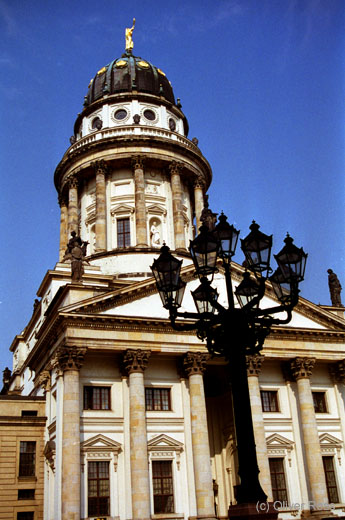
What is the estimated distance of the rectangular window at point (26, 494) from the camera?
33103 millimetres

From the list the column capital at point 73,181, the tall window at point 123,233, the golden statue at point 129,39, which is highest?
the golden statue at point 129,39

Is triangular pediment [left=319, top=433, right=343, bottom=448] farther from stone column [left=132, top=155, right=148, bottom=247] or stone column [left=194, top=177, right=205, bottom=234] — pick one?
stone column [left=194, top=177, right=205, bottom=234]

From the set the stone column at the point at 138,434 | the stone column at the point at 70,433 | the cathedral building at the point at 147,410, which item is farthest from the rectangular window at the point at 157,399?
the stone column at the point at 70,433

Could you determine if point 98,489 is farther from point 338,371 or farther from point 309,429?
point 338,371

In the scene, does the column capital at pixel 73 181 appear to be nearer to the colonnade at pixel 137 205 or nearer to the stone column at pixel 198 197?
the colonnade at pixel 137 205

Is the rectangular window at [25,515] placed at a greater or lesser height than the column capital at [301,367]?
lesser

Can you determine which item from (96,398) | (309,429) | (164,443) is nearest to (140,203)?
(96,398)

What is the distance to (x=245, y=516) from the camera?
395 inches

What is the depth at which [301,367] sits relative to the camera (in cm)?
3469

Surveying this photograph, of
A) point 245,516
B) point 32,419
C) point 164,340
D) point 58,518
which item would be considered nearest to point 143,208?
point 164,340

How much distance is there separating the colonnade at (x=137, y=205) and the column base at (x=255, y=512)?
1279 inches

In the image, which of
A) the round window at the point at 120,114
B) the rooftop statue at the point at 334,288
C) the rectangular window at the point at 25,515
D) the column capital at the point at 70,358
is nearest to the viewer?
the column capital at the point at 70,358

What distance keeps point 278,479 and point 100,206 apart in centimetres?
2286

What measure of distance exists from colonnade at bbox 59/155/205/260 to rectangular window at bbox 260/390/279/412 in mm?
13152
